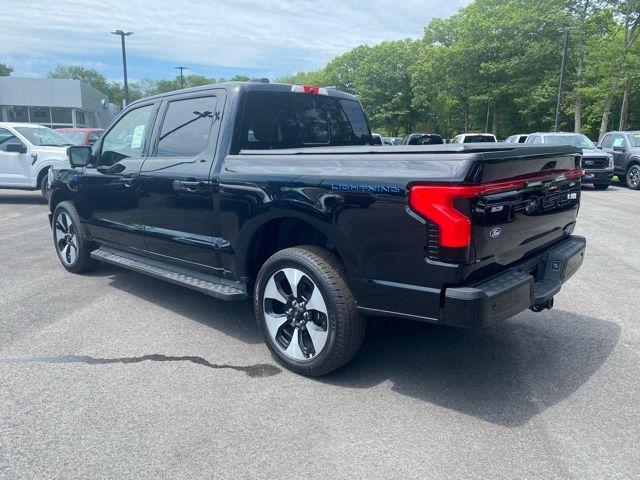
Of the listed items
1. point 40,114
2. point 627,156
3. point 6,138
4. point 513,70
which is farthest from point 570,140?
point 40,114

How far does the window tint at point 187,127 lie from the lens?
416 cm

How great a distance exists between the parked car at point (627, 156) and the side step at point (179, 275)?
16699 millimetres

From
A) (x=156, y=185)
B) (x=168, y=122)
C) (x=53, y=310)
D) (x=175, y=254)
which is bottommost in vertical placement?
(x=53, y=310)

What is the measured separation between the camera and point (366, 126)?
523cm

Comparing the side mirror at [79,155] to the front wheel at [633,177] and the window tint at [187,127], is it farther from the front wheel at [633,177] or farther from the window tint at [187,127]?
the front wheel at [633,177]

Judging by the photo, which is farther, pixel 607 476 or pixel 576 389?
pixel 576 389

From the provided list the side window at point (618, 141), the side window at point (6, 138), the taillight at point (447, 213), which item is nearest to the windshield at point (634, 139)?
the side window at point (618, 141)

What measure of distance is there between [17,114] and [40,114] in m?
1.76

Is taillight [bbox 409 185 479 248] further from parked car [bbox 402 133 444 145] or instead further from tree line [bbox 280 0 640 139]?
tree line [bbox 280 0 640 139]

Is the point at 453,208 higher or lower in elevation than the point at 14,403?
higher

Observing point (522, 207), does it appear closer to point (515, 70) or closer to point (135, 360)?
point (135, 360)

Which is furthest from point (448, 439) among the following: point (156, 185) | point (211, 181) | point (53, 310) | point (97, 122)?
point (97, 122)

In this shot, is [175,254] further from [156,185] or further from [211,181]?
[211,181]

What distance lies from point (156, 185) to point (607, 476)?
3787 millimetres
